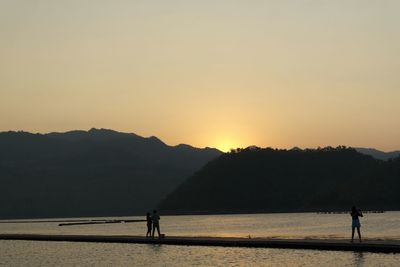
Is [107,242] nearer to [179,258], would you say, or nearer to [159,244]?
[159,244]

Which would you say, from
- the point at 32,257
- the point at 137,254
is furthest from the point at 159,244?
the point at 32,257

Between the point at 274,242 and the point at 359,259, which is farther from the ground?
the point at 274,242

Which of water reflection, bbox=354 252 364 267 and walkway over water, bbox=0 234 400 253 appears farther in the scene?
walkway over water, bbox=0 234 400 253

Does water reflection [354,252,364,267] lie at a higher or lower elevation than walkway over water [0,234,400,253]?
lower

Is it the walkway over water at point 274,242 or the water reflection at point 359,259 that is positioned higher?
the walkway over water at point 274,242

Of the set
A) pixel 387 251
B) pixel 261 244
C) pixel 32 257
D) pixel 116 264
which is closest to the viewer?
pixel 387 251

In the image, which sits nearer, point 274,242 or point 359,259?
point 359,259

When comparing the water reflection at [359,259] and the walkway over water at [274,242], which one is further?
the walkway over water at [274,242]

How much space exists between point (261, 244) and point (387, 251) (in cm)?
1008

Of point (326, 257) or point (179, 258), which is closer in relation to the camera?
point (326, 257)

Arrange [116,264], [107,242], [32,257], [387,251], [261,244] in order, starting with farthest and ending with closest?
[107,242] < [32,257] < [261,244] < [116,264] < [387,251]

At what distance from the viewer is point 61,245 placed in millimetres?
63156

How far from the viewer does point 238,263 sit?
41.0 meters

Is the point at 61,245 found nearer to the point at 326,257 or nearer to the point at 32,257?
the point at 32,257
